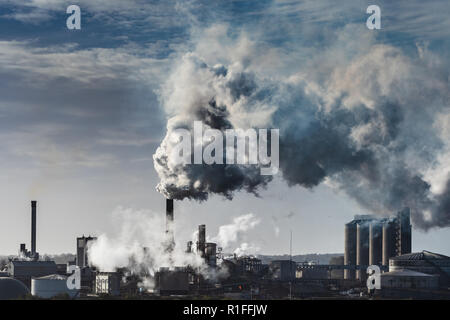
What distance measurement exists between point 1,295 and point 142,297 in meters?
30.1

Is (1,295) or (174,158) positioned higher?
(174,158)
